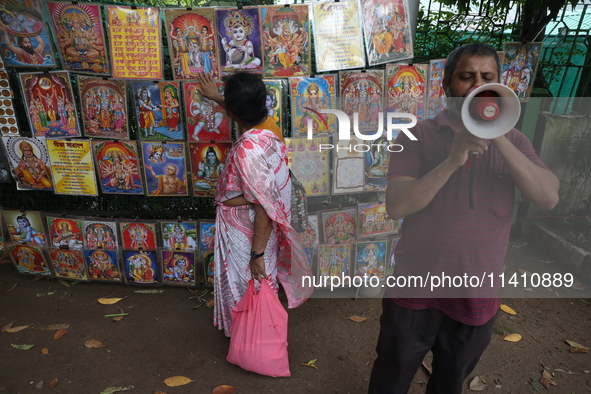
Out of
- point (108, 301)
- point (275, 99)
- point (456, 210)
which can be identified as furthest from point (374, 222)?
point (108, 301)

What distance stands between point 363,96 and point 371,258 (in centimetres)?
119

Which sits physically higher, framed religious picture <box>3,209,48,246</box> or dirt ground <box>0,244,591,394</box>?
framed religious picture <box>3,209,48,246</box>

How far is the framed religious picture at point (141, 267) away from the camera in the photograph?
9.20 feet

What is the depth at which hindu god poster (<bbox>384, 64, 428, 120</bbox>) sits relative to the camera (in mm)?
2341

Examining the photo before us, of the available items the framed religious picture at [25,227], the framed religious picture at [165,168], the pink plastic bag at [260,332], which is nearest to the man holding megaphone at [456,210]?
the pink plastic bag at [260,332]

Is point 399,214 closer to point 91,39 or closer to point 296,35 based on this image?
point 296,35

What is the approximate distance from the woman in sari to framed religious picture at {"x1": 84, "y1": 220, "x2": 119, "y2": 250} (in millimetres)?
1061

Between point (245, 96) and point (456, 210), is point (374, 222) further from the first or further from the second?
point (456, 210)

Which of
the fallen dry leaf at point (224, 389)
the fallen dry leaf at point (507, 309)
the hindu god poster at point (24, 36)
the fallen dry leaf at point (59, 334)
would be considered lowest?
the fallen dry leaf at point (507, 309)

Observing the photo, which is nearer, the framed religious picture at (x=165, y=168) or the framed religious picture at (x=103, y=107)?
the framed religious picture at (x=103, y=107)

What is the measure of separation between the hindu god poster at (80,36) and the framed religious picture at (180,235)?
3.71 ft

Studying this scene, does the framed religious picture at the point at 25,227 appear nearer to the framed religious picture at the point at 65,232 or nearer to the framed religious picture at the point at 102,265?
the framed religious picture at the point at 65,232

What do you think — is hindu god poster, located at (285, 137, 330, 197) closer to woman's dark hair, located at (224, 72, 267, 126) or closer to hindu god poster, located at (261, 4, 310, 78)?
hindu god poster, located at (261, 4, 310, 78)

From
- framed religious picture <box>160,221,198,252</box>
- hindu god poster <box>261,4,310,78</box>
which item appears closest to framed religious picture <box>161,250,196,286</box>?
framed religious picture <box>160,221,198,252</box>
